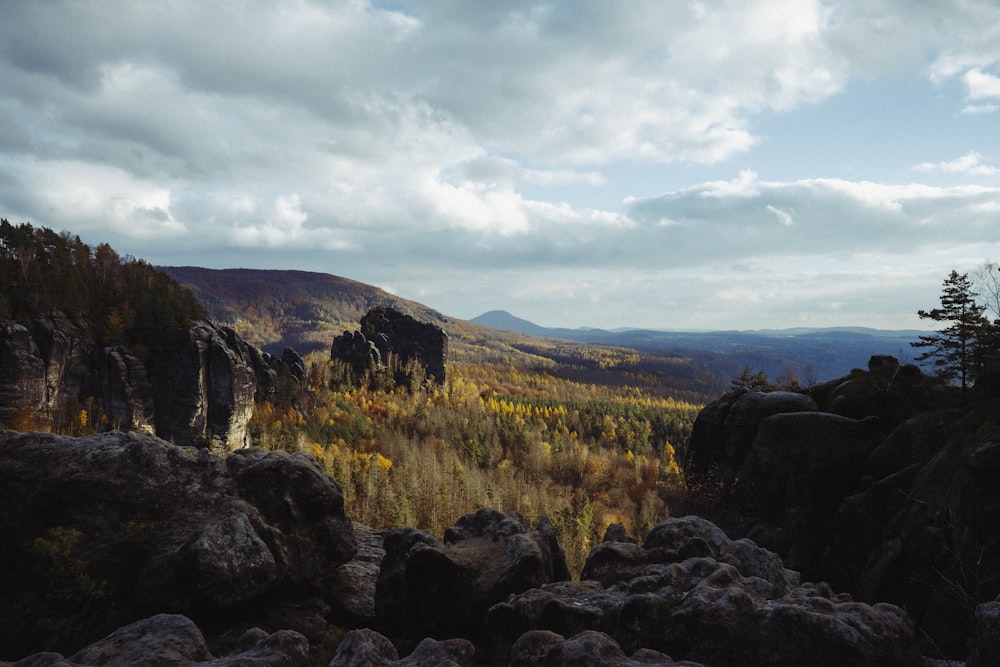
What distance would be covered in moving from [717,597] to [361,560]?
1735cm

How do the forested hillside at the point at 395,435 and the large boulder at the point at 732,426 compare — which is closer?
the large boulder at the point at 732,426

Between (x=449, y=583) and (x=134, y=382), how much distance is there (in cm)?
11295

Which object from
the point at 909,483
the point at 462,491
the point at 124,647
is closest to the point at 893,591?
the point at 909,483

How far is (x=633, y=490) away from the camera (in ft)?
452

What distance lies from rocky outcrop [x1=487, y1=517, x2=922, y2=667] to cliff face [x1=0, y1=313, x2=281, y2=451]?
347 feet

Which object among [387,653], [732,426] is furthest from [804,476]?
[387,653]

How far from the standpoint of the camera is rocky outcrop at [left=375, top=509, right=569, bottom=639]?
56.8ft

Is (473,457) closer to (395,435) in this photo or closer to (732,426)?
(395,435)

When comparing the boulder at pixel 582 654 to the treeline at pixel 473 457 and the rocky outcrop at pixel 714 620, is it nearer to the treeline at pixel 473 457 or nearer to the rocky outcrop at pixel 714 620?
the rocky outcrop at pixel 714 620

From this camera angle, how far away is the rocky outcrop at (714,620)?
35.4ft

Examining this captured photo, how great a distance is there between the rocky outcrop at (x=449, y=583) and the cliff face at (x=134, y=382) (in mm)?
98608

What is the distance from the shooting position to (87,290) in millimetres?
103688

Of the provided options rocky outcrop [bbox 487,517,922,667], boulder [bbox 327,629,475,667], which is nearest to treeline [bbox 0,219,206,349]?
boulder [bbox 327,629,475,667]

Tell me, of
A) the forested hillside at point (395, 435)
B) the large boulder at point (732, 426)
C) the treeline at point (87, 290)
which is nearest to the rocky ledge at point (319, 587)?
the large boulder at point (732, 426)
